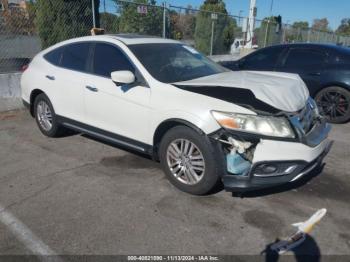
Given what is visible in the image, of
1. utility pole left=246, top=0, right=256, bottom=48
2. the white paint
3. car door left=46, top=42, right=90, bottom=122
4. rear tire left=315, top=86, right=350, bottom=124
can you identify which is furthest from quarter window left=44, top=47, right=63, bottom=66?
utility pole left=246, top=0, right=256, bottom=48

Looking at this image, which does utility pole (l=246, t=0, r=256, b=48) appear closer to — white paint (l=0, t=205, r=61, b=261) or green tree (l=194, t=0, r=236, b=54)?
green tree (l=194, t=0, r=236, b=54)

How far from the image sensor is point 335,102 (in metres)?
6.75

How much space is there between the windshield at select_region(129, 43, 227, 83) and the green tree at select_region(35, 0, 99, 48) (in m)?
5.21

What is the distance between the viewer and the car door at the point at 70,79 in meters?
4.91

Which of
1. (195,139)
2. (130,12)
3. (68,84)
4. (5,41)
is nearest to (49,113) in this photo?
(68,84)

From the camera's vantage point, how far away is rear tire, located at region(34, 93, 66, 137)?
5.55m

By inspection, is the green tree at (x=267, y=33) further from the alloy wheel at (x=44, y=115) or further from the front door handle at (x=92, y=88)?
the front door handle at (x=92, y=88)

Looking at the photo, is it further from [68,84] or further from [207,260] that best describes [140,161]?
[207,260]

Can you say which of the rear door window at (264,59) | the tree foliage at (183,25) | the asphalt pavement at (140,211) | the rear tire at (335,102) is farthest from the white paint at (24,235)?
the tree foliage at (183,25)

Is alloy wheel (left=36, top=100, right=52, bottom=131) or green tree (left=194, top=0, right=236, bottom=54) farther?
green tree (left=194, top=0, right=236, bottom=54)

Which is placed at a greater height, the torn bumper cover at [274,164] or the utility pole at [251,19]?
the utility pole at [251,19]

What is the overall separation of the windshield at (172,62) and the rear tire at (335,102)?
285cm

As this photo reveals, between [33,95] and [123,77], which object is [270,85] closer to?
[123,77]

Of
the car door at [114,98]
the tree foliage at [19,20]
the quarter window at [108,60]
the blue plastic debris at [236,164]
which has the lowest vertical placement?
the blue plastic debris at [236,164]
